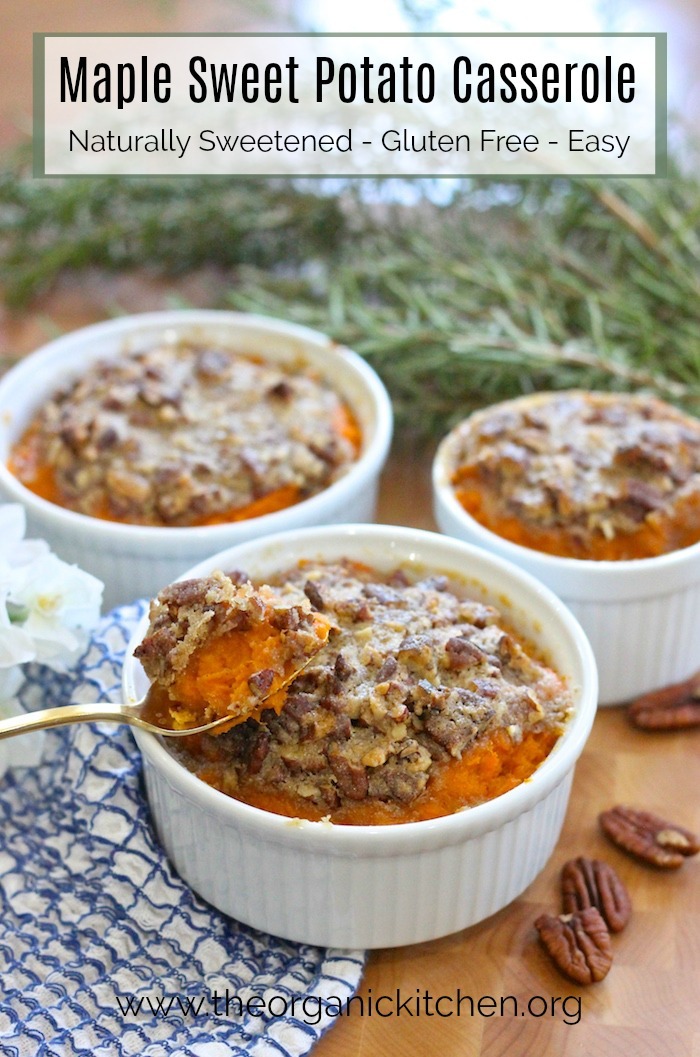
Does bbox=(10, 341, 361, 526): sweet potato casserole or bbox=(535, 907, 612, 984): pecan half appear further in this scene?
bbox=(10, 341, 361, 526): sweet potato casserole

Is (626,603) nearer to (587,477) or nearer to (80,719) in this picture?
(587,477)

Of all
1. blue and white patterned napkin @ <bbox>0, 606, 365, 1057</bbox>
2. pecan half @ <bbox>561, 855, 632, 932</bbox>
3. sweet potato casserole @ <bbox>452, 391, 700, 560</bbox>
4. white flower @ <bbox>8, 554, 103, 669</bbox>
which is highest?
sweet potato casserole @ <bbox>452, 391, 700, 560</bbox>

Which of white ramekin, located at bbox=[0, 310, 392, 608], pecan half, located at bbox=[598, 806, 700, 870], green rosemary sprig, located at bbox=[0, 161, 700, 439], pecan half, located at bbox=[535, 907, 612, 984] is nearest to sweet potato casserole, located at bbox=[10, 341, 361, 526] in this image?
white ramekin, located at bbox=[0, 310, 392, 608]

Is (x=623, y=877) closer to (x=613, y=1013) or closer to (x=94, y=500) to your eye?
(x=613, y=1013)

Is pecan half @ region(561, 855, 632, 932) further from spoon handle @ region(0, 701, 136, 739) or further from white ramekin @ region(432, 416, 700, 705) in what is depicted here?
spoon handle @ region(0, 701, 136, 739)

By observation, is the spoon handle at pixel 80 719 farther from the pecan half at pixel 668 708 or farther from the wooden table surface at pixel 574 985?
the pecan half at pixel 668 708

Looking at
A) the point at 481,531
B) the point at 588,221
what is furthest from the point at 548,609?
the point at 588,221
